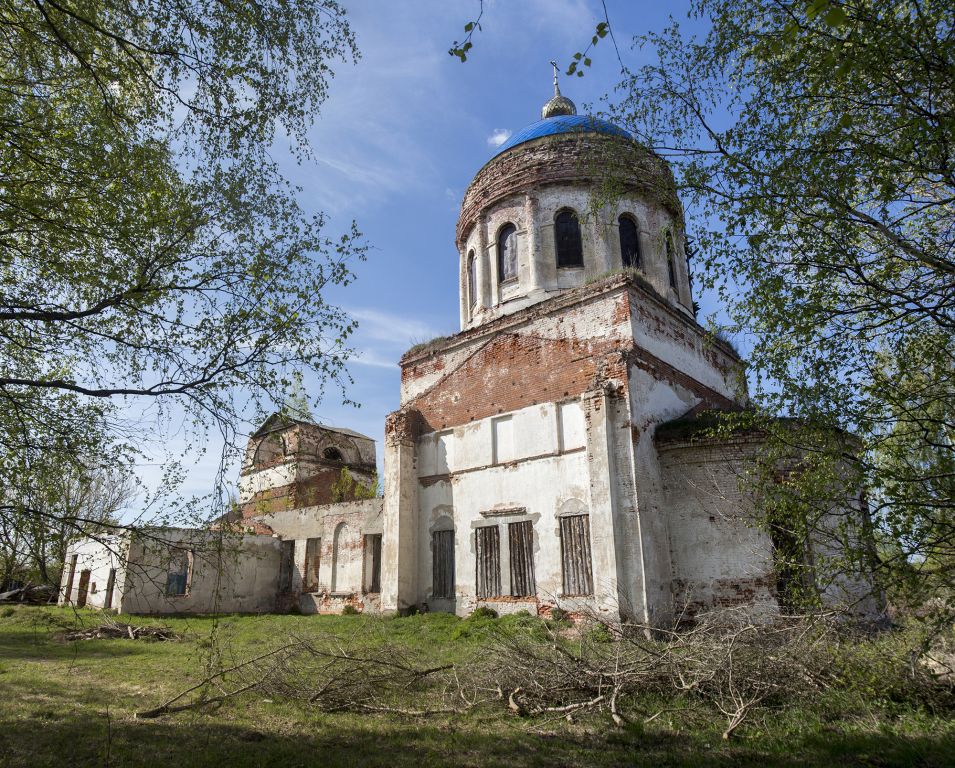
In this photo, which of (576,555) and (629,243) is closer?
(576,555)

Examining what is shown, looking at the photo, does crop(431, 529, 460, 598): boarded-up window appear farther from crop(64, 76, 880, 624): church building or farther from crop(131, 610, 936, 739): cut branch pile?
crop(131, 610, 936, 739): cut branch pile

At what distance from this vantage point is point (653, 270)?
16.7 meters

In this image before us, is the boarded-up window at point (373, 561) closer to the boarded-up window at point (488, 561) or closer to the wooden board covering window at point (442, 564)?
the wooden board covering window at point (442, 564)

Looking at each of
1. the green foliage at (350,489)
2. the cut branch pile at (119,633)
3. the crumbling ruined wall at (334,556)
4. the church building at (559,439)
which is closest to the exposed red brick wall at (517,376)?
the church building at (559,439)

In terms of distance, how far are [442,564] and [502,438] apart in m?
3.44

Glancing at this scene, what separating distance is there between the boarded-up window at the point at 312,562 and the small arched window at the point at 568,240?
1164cm

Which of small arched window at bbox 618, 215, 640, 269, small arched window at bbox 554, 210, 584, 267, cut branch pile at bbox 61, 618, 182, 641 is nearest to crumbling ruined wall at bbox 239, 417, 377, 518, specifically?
cut branch pile at bbox 61, 618, 182, 641

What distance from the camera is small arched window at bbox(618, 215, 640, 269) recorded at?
652 inches

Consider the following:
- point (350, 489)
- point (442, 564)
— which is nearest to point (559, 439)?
point (442, 564)

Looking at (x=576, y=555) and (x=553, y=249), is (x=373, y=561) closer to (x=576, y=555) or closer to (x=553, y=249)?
(x=576, y=555)

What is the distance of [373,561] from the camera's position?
18375 mm

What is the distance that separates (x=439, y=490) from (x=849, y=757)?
11344 mm

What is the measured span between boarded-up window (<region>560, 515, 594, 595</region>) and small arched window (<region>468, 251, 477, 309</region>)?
7.54m

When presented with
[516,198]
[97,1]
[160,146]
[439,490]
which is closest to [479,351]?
[439,490]
